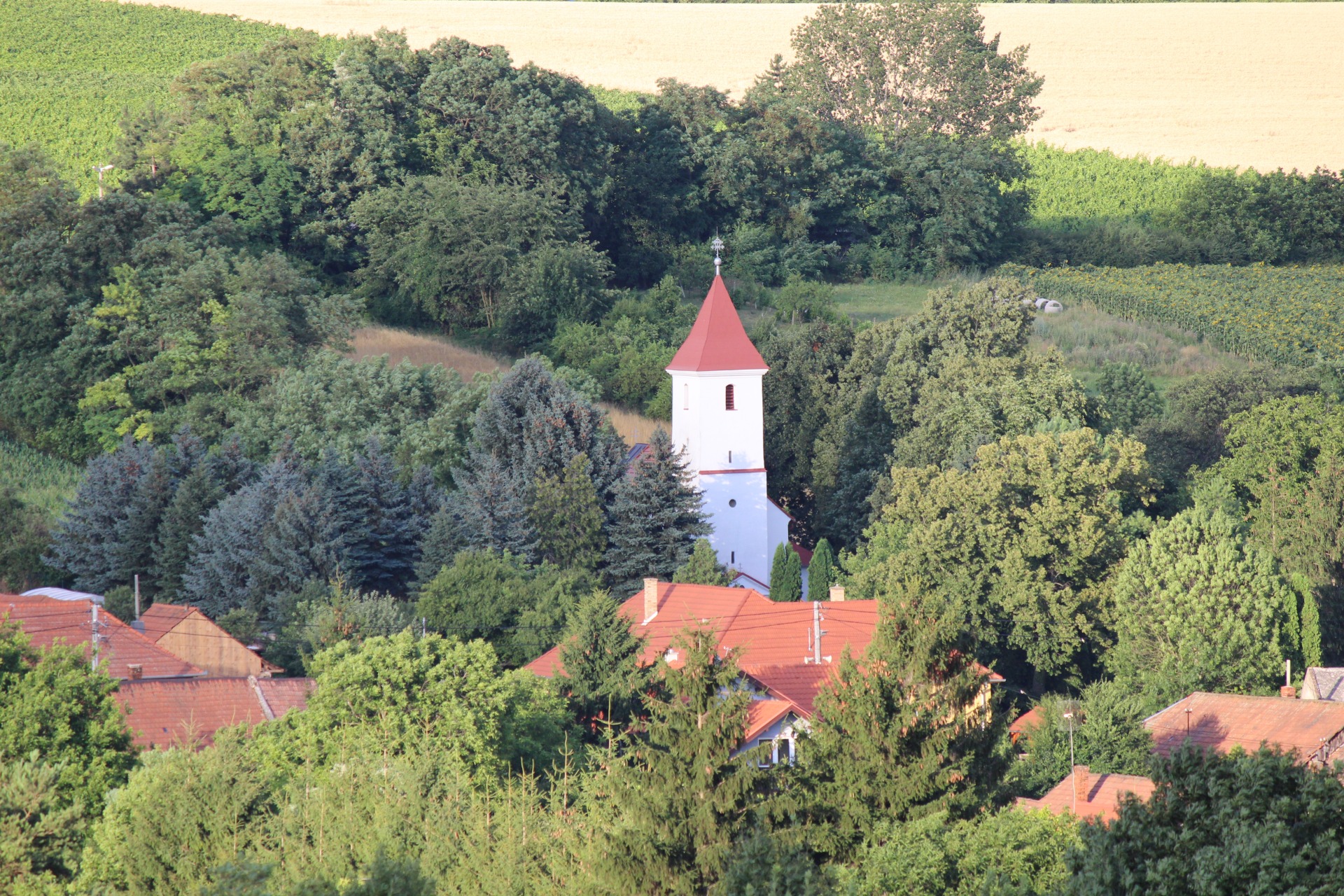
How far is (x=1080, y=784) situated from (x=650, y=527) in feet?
60.1

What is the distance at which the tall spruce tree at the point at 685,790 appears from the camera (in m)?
23.6

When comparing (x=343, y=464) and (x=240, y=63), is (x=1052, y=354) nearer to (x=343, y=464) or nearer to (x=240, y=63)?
(x=343, y=464)

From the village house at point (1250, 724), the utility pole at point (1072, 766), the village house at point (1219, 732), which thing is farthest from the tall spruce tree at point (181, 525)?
the village house at point (1250, 724)

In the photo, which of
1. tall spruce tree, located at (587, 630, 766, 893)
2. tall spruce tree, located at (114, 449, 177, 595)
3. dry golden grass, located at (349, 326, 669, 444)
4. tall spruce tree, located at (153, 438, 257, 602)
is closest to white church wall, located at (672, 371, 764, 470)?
dry golden grass, located at (349, 326, 669, 444)

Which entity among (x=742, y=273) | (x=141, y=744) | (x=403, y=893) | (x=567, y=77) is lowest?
(x=141, y=744)

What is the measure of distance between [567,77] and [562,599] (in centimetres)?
4314

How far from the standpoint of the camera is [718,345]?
172ft

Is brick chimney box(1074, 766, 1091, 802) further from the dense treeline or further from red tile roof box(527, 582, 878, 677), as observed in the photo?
red tile roof box(527, 582, 878, 677)

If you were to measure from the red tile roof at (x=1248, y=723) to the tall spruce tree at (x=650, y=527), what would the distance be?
590 inches

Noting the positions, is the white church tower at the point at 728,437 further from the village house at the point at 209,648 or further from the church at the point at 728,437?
the village house at the point at 209,648

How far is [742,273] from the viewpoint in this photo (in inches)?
3172

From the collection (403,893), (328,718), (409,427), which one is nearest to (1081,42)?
(409,427)

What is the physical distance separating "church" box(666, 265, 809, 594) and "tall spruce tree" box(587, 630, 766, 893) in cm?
2569

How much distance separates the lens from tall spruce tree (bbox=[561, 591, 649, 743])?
35.7m
